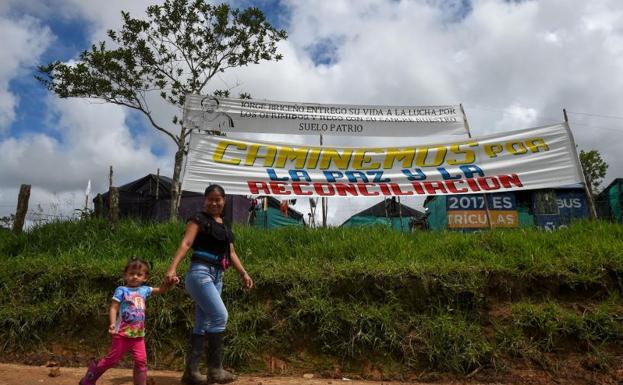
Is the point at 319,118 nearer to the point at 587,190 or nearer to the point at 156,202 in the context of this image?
the point at 587,190

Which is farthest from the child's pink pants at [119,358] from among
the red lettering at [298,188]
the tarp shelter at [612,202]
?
the tarp shelter at [612,202]

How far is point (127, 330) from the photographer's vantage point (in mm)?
2967

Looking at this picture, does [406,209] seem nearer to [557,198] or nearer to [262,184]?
[557,198]

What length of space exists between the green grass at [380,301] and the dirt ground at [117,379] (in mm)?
262

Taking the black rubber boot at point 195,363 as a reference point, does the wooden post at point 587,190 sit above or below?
above

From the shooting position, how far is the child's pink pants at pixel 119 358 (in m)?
2.95

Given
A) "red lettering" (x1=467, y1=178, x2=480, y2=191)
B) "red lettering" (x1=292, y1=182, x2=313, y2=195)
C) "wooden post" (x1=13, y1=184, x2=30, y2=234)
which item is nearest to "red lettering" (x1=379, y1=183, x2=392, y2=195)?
"red lettering" (x1=292, y1=182, x2=313, y2=195)

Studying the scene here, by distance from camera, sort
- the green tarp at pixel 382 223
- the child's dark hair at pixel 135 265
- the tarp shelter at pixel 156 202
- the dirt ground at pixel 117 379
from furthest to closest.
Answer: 1. the tarp shelter at pixel 156 202
2. the green tarp at pixel 382 223
3. the dirt ground at pixel 117 379
4. the child's dark hair at pixel 135 265

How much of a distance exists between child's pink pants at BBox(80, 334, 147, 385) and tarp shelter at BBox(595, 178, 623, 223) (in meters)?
11.7

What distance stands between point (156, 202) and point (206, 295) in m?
10.8

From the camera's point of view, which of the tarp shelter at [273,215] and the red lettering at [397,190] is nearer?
the red lettering at [397,190]

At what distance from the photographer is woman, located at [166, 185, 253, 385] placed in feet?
10.5

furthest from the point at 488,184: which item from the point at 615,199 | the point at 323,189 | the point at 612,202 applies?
the point at 612,202

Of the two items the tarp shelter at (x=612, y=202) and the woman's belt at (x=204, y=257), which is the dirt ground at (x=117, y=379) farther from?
the tarp shelter at (x=612, y=202)
